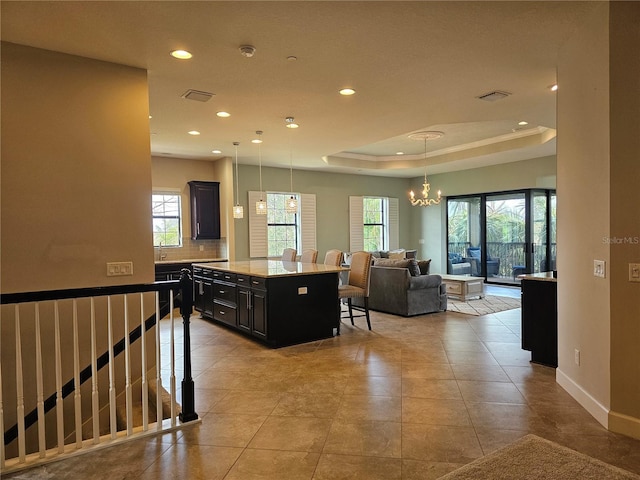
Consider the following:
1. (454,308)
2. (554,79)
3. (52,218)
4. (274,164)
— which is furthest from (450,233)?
(52,218)

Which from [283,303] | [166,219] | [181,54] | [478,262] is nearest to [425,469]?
[283,303]

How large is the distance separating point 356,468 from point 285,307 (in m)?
2.59

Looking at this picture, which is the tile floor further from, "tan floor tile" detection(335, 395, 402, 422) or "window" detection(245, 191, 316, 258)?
"window" detection(245, 191, 316, 258)

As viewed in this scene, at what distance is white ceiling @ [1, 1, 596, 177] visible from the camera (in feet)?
8.99

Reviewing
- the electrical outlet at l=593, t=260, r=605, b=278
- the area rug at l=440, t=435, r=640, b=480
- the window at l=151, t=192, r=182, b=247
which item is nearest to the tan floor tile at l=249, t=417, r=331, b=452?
the area rug at l=440, t=435, r=640, b=480

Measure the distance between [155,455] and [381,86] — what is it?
3606mm

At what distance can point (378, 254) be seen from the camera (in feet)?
30.3

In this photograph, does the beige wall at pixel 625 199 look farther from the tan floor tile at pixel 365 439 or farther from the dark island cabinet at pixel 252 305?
the dark island cabinet at pixel 252 305

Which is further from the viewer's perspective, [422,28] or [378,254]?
[378,254]

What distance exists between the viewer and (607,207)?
2699 mm

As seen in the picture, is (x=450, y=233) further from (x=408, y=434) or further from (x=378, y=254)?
(x=408, y=434)

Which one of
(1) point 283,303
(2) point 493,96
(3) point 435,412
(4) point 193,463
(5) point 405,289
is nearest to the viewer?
(4) point 193,463

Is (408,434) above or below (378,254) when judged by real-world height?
below

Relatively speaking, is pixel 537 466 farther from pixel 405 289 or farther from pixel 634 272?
pixel 405 289
